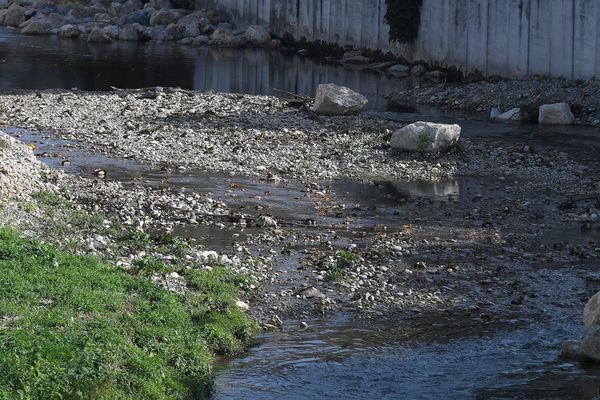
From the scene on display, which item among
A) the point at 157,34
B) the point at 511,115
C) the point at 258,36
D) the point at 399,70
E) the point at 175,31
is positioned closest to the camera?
the point at 511,115

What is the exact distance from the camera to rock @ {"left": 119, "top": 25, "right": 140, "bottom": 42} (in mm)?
55375

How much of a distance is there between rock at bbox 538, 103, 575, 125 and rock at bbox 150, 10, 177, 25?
31962 mm

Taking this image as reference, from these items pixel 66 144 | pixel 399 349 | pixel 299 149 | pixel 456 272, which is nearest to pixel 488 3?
pixel 299 149

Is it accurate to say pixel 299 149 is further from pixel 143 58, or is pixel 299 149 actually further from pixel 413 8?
pixel 143 58

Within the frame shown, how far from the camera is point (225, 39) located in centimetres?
5462

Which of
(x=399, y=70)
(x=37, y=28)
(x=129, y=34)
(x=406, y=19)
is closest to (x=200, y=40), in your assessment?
(x=129, y=34)

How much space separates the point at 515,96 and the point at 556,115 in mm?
3062

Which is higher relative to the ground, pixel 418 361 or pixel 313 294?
pixel 313 294

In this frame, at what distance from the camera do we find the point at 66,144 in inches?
994

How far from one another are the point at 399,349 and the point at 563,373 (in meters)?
2.00

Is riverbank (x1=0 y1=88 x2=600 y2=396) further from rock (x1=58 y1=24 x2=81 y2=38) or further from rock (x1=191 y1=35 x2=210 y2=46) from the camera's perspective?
rock (x1=58 y1=24 x2=81 y2=38)

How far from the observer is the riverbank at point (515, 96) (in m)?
31.5

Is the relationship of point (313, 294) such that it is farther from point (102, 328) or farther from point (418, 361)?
point (102, 328)

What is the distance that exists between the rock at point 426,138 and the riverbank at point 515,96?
21.9 ft
